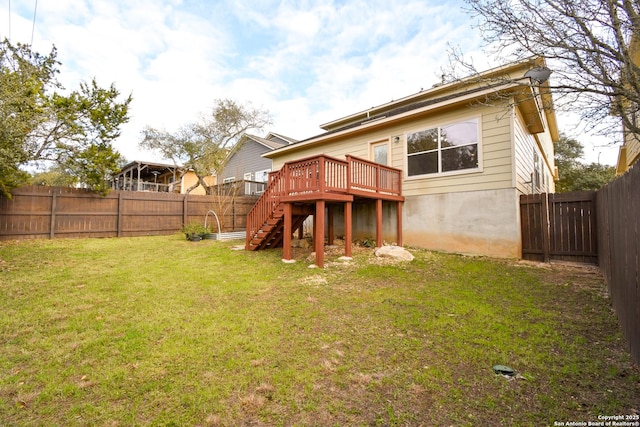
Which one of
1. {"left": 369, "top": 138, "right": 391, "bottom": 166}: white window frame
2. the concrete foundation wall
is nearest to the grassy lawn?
the concrete foundation wall

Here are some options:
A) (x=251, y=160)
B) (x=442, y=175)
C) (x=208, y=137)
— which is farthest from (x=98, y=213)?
(x=442, y=175)

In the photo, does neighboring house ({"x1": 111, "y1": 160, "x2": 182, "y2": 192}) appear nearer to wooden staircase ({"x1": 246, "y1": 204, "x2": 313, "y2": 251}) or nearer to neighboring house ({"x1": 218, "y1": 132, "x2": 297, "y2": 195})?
neighboring house ({"x1": 218, "y1": 132, "x2": 297, "y2": 195})

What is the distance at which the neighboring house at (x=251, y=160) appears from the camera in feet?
62.2

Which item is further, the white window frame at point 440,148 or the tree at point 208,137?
the tree at point 208,137

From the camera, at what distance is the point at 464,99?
7.36m

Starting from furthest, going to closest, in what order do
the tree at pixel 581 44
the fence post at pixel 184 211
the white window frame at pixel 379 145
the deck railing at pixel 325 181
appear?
1. the fence post at pixel 184 211
2. the white window frame at pixel 379 145
3. the deck railing at pixel 325 181
4. the tree at pixel 581 44

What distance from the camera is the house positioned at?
6.97 meters

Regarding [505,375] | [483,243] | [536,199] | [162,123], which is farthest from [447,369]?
[162,123]

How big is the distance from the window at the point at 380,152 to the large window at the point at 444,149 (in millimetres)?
857

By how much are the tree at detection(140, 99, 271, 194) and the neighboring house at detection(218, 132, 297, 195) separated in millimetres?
843

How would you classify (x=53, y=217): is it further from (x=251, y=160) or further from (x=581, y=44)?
(x=581, y=44)

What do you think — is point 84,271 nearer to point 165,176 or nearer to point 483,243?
point 483,243

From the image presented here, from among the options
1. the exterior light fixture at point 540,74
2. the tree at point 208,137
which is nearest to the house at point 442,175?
the exterior light fixture at point 540,74

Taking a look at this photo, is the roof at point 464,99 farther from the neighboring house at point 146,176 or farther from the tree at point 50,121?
the neighboring house at point 146,176
